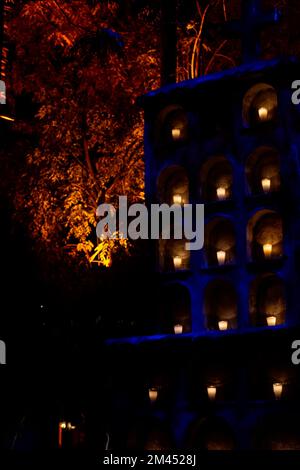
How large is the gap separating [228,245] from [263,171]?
1.03 metres

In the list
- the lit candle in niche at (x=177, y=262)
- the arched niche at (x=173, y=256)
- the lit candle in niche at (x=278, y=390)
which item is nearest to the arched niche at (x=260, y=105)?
the arched niche at (x=173, y=256)

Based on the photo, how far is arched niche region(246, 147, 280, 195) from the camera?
12750 millimetres

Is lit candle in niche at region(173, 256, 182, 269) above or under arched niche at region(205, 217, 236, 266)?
under

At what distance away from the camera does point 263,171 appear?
1291 centimetres

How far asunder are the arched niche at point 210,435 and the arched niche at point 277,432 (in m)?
0.41

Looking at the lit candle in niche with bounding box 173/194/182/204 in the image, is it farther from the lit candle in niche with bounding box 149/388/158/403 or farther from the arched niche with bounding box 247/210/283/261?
the lit candle in niche with bounding box 149/388/158/403

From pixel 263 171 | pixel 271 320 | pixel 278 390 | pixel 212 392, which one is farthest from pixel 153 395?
pixel 263 171

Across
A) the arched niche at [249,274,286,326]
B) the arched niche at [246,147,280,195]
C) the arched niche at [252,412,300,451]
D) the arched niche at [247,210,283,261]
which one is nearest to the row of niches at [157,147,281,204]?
the arched niche at [246,147,280,195]

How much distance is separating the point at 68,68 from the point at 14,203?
113 inches

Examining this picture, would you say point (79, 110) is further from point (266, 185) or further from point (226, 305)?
point (226, 305)

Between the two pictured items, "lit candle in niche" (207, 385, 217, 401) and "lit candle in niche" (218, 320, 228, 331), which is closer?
"lit candle in niche" (207, 385, 217, 401)

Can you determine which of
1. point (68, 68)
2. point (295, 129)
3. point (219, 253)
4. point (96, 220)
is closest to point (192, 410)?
point (219, 253)

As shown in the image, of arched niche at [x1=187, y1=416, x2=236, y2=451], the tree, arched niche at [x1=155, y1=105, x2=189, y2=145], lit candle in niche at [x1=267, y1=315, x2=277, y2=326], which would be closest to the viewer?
lit candle in niche at [x1=267, y1=315, x2=277, y2=326]

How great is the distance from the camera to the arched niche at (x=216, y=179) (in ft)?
43.0
